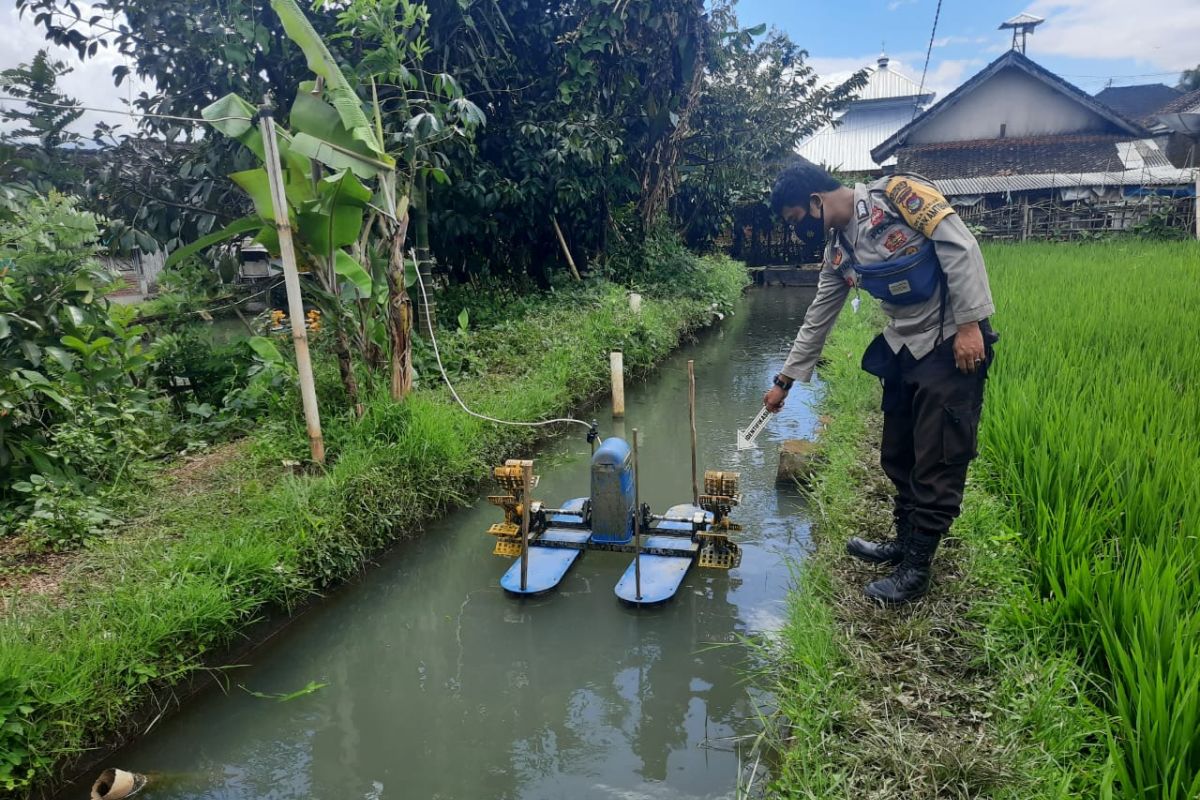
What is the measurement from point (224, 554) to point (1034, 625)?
10.0ft

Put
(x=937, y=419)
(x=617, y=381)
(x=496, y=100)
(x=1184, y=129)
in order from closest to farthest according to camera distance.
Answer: (x=937, y=419) < (x=617, y=381) < (x=496, y=100) < (x=1184, y=129)

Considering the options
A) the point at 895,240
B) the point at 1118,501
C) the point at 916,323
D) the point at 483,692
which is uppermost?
the point at 895,240

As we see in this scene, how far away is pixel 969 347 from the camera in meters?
2.53

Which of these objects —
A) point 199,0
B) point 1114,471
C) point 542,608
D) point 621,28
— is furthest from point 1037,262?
point 199,0

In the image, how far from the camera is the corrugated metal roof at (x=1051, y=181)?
53.2ft

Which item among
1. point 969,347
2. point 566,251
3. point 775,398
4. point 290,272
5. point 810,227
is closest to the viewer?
point 969,347

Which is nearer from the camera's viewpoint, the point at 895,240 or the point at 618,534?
the point at 895,240

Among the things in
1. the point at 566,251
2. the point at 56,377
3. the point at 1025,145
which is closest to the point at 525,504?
the point at 56,377

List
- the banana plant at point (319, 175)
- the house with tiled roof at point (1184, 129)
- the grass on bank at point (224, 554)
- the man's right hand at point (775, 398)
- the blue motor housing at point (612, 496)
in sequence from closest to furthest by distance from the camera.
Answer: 1. the grass on bank at point (224, 554)
2. the man's right hand at point (775, 398)
3. the blue motor housing at point (612, 496)
4. the banana plant at point (319, 175)
5. the house with tiled roof at point (1184, 129)

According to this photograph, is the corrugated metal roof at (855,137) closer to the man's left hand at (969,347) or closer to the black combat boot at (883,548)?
the black combat boot at (883,548)

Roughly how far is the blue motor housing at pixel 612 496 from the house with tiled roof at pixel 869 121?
91.0ft

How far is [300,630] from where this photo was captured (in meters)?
3.49

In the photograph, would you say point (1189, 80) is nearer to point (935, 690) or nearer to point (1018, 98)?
point (1018, 98)

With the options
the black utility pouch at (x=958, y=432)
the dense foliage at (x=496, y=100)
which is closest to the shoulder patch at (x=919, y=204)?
the black utility pouch at (x=958, y=432)
